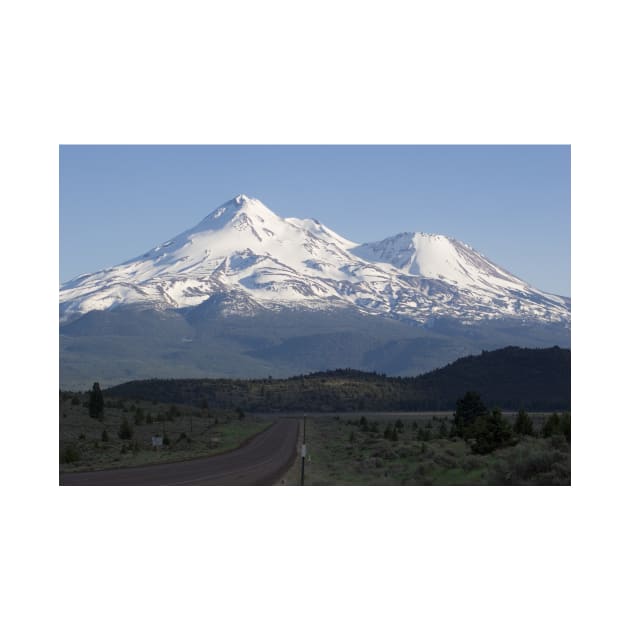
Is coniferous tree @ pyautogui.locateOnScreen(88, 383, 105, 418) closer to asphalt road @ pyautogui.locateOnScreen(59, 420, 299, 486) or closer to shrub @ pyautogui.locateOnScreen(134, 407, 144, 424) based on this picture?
shrub @ pyautogui.locateOnScreen(134, 407, 144, 424)

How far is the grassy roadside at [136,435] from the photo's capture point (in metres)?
54.5

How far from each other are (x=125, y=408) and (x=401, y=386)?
9058 centimetres

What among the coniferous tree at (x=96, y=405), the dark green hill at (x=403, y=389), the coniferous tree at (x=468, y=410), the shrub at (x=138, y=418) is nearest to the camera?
the coniferous tree at (x=468, y=410)

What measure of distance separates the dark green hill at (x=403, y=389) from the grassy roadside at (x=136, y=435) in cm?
5048

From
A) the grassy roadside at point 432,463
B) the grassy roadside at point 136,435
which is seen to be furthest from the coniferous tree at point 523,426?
the grassy roadside at point 136,435

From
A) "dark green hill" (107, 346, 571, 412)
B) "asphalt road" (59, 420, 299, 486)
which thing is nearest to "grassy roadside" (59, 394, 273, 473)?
"asphalt road" (59, 420, 299, 486)

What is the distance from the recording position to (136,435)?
70062mm

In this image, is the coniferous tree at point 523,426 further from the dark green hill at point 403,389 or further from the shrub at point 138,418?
Answer: the dark green hill at point 403,389

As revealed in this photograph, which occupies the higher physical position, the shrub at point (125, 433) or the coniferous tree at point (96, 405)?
the coniferous tree at point (96, 405)

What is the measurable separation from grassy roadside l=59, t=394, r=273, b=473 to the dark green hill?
166ft

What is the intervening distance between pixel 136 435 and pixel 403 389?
102m

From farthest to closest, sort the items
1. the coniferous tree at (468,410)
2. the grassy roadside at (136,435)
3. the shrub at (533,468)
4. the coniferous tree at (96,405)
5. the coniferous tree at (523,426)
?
the coniferous tree at (96,405) < the coniferous tree at (468,410) < the grassy roadside at (136,435) < the coniferous tree at (523,426) < the shrub at (533,468)

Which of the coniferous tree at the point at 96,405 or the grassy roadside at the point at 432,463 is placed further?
the coniferous tree at the point at 96,405

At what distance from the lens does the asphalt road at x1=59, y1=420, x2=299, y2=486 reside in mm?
43906
